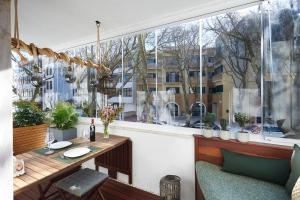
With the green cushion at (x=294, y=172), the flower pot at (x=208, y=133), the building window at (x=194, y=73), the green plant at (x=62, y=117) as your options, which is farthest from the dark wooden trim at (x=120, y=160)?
the green cushion at (x=294, y=172)

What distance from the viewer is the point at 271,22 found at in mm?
1957

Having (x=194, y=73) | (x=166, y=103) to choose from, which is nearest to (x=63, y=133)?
(x=166, y=103)

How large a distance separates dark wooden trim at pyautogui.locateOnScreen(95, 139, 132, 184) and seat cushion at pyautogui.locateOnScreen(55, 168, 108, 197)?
2.37 feet

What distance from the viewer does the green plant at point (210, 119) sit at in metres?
2.29

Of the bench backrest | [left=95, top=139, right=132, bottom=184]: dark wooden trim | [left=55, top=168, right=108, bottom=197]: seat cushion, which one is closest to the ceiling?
the bench backrest

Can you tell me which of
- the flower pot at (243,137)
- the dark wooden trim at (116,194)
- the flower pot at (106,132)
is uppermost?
the flower pot at (243,137)

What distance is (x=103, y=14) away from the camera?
7.94 ft

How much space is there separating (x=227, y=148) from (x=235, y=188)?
21.3 inches

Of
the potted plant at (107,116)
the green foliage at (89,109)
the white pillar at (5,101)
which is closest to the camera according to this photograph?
the white pillar at (5,101)

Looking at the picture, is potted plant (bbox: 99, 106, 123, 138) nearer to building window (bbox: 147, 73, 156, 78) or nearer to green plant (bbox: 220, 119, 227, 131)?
building window (bbox: 147, 73, 156, 78)

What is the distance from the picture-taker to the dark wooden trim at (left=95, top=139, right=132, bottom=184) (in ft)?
9.16

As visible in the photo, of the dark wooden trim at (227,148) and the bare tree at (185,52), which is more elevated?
the bare tree at (185,52)

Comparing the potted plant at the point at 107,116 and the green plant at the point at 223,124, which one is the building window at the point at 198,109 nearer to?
the green plant at the point at 223,124

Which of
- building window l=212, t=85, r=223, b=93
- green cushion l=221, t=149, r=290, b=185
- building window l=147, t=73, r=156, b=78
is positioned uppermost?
building window l=147, t=73, r=156, b=78
